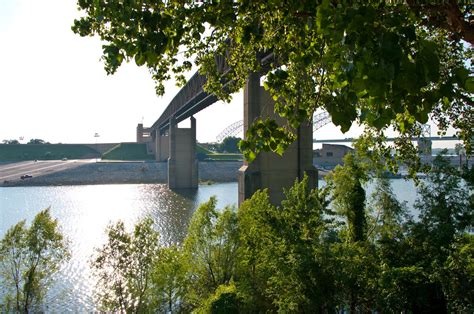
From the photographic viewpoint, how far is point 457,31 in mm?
5723

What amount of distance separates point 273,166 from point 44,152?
17309 cm

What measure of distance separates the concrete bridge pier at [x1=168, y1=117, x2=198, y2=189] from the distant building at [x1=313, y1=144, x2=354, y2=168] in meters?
72.1

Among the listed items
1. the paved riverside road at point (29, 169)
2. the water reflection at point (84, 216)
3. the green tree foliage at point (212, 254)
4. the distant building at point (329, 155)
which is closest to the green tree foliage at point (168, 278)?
the green tree foliage at point (212, 254)

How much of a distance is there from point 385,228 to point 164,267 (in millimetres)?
13848

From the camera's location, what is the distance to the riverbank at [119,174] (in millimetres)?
122375

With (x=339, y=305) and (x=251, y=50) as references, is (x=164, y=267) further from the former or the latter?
(x=251, y=50)

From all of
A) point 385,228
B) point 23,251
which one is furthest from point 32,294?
point 385,228

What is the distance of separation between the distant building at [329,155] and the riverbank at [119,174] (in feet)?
110

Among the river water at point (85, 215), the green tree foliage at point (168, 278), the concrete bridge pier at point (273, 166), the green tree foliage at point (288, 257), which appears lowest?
the river water at point (85, 215)

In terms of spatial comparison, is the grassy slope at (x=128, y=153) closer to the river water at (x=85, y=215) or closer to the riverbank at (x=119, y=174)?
the riverbank at (x=119, y=174)

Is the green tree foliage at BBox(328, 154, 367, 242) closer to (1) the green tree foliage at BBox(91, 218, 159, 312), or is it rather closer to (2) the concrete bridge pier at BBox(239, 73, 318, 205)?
(2) the concrete bridge pier at BBox(239, 73, 318, 205)

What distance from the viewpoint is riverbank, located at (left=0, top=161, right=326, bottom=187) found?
12238cm

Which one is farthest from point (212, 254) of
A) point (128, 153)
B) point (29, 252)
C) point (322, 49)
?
point (128, 153)

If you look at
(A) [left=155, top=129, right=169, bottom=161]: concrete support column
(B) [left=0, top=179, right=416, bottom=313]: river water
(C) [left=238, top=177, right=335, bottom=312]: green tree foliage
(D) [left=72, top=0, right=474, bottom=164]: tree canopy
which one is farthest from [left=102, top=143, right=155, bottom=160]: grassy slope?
(D) [left=72, top=0, right=474, bottom=164]: tree canopy
